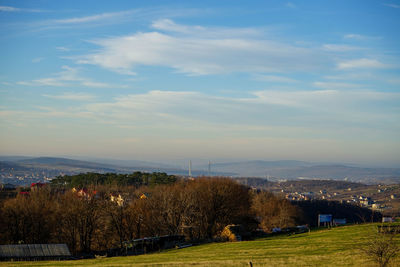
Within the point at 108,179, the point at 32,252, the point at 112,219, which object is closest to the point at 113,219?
the point at 112,219

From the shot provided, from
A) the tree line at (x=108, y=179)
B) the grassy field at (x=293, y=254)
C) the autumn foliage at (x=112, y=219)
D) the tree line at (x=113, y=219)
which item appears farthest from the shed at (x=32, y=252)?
the tree line at (x=108, y=179)

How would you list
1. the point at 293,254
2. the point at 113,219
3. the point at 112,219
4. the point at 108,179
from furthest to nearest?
the point at 108,179
the point at 112,219
the point at 113,219
the point at 293,254

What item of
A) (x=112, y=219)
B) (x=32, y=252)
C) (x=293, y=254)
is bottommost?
(x=112, y=219)

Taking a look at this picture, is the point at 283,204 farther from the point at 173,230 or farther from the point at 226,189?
the point at 173,230

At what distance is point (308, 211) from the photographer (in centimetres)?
13250

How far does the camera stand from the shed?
3831 cm

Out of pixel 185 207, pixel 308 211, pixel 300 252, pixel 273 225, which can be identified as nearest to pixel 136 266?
pixel 300 252

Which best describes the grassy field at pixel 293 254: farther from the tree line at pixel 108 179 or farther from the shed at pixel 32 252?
the tree line at pixel 108 179

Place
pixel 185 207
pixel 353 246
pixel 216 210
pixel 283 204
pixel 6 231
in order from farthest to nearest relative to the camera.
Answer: pixel 283 204
pixel 216 210
pixel 185 207
pixel 6 231
pixel 353 246

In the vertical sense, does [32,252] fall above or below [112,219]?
above

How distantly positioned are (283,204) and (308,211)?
1396 inches

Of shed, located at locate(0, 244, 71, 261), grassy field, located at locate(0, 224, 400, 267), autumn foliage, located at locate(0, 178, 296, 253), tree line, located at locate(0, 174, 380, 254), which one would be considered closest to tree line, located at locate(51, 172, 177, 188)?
tree line, located at locate(0, 174, 380, 254)

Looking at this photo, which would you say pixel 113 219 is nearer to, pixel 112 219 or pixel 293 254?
pixel 112 219

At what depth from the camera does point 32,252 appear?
3994 cm
